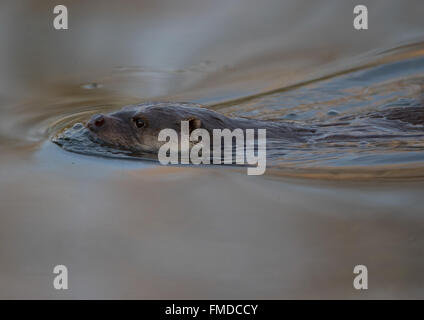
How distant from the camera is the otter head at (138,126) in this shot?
5172 mm

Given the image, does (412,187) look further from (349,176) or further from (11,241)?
(11,241)

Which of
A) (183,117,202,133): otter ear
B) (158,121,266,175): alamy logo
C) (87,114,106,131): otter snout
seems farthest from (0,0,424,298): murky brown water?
(183,117,202,133): otter ear

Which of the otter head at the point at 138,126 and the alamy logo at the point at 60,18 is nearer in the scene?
the otter head at the point at 138,126

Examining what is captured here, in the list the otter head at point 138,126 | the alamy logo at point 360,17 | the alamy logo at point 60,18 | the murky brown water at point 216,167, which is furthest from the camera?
the alamy logo at point 360,17

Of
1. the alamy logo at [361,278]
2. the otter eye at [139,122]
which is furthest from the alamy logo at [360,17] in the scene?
the alamy logo at [361,278]

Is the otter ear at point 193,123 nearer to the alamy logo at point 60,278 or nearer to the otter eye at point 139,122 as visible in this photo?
the otter eye at point 139,122

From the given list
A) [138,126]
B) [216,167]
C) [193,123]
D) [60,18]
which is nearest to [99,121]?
[138,126]

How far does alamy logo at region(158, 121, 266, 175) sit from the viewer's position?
199 inches

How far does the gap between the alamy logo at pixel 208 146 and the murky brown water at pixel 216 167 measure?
210 millimetres

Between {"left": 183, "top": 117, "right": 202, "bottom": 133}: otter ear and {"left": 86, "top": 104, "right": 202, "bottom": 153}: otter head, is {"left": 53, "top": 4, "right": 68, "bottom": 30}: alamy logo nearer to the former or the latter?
{"left": 86, "top": 104, "right": 202, "bottom": 153}: otter head

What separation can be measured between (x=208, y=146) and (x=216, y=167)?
495 mm

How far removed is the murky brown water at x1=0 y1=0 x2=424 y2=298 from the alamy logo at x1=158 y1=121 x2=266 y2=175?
0.69 feet

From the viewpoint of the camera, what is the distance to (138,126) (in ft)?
17.1

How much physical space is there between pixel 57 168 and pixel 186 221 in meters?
1.24
